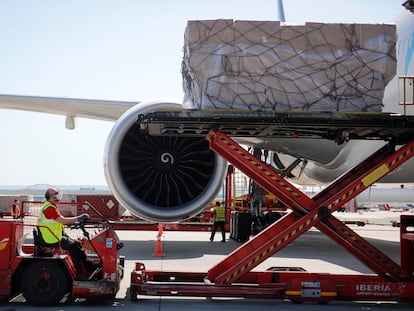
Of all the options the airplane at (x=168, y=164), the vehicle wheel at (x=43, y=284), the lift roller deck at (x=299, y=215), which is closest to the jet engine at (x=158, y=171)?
the airplane at (x=168, y=164)

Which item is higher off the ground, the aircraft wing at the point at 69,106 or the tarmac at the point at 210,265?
the aircraft wing at the point at 69,106

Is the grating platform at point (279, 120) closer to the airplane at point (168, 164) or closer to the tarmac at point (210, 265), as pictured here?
the tarmac at point (210, 265)

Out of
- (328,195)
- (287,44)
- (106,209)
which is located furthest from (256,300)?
(106,209)

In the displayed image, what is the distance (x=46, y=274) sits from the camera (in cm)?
544

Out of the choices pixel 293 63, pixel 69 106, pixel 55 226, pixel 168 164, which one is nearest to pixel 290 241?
pixel 293 63

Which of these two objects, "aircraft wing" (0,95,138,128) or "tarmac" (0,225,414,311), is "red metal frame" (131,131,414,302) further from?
"aircraft wing" (0,95,138,128)

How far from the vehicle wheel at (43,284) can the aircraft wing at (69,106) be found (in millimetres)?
6562

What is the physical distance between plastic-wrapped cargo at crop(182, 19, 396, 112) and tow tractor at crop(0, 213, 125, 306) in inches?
78.2

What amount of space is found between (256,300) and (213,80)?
7.68 feet

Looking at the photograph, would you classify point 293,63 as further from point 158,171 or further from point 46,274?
point 158,171

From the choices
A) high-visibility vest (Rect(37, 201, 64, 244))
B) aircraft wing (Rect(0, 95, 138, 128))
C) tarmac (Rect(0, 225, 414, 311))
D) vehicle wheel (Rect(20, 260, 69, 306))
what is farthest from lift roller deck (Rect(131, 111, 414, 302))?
aircraft wing (Rect(0, 95, 138, 128))

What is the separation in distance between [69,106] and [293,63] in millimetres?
7890

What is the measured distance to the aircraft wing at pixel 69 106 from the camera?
12.0 metres

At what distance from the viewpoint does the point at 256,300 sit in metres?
5.97
